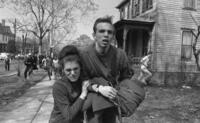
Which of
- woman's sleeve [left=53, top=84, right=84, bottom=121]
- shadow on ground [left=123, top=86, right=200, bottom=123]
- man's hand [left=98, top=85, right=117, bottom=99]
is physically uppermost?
man's hand [left=98, top=85, right=117, bottom=99]

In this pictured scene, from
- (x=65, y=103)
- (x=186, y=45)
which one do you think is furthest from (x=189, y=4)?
(x=65, y=103)

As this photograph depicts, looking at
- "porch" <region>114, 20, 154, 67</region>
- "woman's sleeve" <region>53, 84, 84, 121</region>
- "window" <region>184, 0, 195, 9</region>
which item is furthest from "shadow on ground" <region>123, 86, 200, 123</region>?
"window" <region>184, 0, 195, 9</region>

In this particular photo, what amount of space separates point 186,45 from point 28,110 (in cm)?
1170

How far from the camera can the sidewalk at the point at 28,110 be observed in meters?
4.75

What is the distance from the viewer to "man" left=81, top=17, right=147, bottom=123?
1827mm

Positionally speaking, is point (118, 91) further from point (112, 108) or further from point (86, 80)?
point (86, 80)

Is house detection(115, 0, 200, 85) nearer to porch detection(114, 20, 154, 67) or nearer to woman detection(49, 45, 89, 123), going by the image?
porch detection(114, 20, 154, 67)

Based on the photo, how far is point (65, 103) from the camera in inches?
70.6

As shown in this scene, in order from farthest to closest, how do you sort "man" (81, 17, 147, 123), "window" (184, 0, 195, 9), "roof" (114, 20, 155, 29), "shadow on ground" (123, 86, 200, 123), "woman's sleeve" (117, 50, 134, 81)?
"window" (184, 0, 195, 9) → "roof" (114, 20, 155, 29) → "shadow on ground" (123, 86, 200, 123) → "woman's sleeve" (117, 50, 134, 81) → "man" (81, 17, 147, 123)

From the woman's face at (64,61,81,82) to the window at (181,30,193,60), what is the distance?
1294cm

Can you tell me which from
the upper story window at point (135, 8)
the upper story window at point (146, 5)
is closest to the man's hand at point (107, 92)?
the upper story window at point (146, 5)

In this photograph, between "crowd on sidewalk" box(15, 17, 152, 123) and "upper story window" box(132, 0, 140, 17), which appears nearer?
"crowd on sidewalk" box(15, 17, 152, 123)

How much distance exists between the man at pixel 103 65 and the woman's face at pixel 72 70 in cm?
9

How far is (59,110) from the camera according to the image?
1.90 meters
